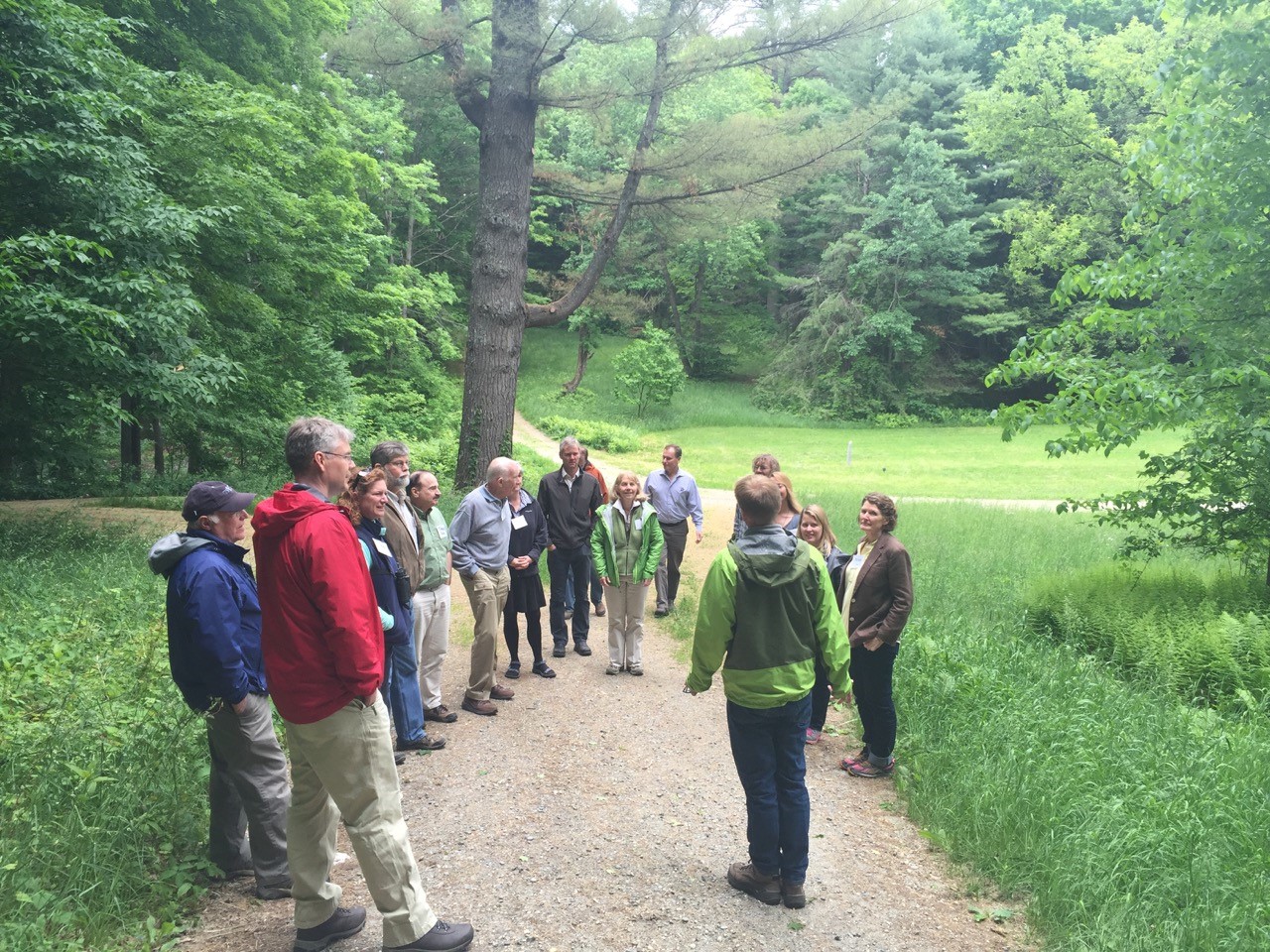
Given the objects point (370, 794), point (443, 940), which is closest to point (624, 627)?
point (443, 940)

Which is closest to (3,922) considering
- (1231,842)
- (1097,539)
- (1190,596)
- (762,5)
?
(1231,842)

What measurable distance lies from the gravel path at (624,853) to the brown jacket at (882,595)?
0.97 metres

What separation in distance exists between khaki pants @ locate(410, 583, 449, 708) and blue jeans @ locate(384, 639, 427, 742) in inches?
8.4

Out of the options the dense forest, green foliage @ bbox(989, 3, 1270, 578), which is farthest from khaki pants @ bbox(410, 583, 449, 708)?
green foliage @ bbox(989, 3, 1270, 578)

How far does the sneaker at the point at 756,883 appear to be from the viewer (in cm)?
376

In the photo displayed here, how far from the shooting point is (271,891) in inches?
143

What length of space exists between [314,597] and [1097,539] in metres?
13.9

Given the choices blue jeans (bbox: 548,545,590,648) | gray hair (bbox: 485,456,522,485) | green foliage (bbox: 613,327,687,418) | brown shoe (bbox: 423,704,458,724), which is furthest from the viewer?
green foliage (bbox: 613,327,687,418)

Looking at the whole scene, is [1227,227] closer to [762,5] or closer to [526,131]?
[762,5]

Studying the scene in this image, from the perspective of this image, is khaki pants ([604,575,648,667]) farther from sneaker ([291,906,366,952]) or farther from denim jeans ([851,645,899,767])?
sneaker ([291,906,366,952])

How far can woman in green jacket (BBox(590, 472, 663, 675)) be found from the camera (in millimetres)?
7074

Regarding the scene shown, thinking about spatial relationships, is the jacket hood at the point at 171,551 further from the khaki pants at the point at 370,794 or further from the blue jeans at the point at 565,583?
the blue jeans at the point at 565,583

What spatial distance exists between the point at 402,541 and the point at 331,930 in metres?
2.27

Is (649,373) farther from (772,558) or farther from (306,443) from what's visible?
(306,443)
